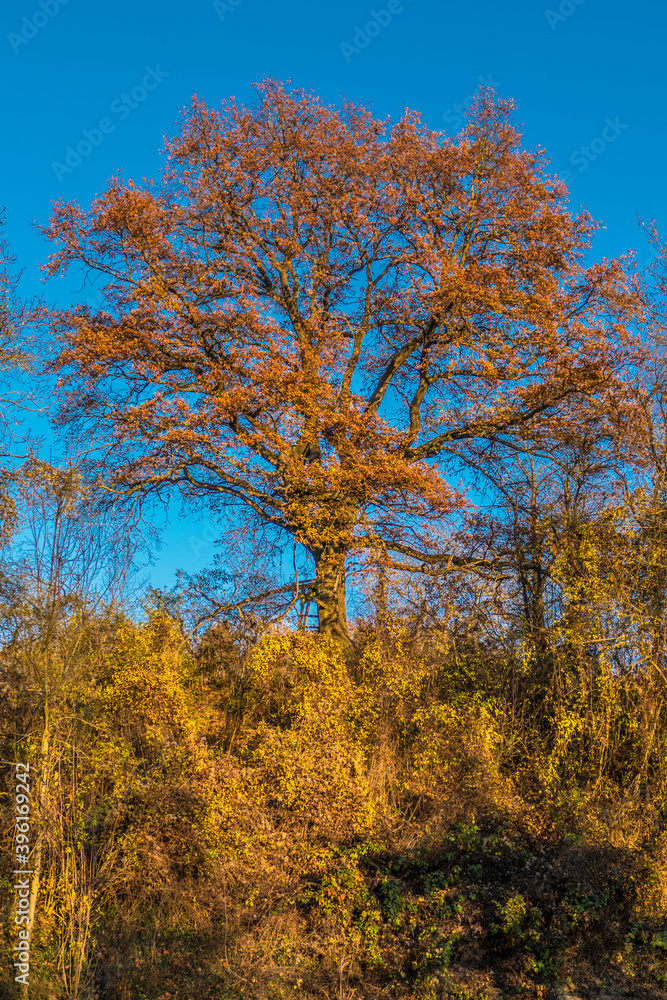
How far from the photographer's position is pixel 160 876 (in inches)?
370

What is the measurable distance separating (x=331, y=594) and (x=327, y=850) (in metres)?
6.76

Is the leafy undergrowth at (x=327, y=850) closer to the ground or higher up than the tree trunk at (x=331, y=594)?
closer to the ground

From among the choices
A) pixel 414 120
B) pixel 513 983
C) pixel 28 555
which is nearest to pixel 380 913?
pixel 513 983

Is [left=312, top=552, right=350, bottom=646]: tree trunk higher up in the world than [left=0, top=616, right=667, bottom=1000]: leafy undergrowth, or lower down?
higher up

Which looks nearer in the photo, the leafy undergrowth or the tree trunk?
the leafy undergrowth

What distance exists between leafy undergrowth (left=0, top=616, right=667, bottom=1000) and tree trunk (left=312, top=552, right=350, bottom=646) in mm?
3321

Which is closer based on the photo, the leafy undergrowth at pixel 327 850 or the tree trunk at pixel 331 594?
the leafy undergrowth at pixel 327 850

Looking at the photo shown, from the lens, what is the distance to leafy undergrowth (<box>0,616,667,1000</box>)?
796 centimetres

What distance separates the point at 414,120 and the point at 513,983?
630 inches

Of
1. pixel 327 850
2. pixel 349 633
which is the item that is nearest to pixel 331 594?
pixel 349 633

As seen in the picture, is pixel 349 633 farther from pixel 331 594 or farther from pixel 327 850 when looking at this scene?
pixel 327 850

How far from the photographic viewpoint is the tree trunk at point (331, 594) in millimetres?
14828

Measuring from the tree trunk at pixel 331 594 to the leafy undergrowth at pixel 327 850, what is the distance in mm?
3321

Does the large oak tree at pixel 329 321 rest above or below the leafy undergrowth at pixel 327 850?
above
